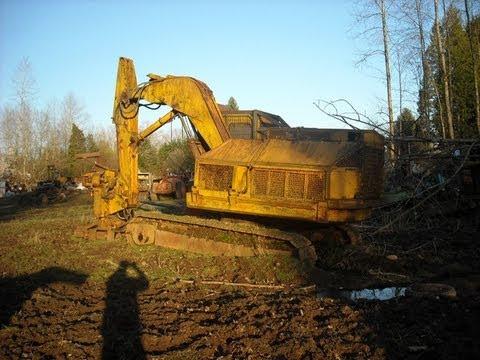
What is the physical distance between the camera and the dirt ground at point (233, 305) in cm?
433

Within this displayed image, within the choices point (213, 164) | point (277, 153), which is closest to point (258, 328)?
point (277, 153)

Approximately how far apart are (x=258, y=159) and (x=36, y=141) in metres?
40.3

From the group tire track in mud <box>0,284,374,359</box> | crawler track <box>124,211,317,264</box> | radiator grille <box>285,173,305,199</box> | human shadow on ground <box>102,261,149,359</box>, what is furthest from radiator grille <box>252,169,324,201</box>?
human shadow on ground <box>102,261,149,359</box>

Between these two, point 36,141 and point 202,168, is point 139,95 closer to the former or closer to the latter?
point 202,168

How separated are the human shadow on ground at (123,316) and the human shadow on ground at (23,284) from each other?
27.6 inches

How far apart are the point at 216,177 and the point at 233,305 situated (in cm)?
341

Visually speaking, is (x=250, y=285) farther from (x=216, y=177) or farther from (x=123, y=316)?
(x=216, y=177)

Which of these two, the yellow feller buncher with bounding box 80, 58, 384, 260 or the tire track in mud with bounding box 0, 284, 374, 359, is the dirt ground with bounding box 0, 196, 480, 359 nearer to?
the tire track in mud with bounding box 0, 284, 374, 359

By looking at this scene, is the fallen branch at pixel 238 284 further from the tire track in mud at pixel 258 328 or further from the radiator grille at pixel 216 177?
the radiator grille at pixel 216 177

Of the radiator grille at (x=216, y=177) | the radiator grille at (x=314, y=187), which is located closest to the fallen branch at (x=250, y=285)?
the radiator grille at (x=314, y=187)

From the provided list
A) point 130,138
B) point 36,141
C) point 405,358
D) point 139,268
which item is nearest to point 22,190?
point 36,141

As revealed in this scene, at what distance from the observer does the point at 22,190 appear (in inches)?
1594

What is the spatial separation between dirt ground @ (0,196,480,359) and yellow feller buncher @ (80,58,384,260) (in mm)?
508

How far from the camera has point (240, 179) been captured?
850 centimetres
